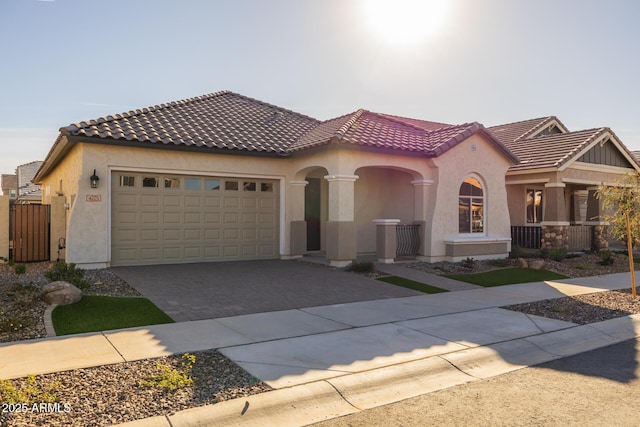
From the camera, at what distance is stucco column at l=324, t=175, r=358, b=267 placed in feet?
46.7

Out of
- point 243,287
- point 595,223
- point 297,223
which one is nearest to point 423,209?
point 297,223

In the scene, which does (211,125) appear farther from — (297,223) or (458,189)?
(458,189)

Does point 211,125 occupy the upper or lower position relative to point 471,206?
upper

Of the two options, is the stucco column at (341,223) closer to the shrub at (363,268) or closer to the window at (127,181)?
the shrub at (363,268)

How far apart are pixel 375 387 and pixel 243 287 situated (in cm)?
613

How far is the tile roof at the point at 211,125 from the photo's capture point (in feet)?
44.5

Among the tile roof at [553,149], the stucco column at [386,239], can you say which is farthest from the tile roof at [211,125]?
the tile roof at [553,149]

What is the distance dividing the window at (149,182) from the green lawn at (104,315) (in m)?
5.28

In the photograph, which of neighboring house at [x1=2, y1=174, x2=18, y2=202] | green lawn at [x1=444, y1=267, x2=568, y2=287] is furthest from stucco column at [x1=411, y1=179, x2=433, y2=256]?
neighboring house at [x1=2, y1=174, x2=18, y2=202]

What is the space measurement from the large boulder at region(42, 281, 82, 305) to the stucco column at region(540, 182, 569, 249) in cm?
1668

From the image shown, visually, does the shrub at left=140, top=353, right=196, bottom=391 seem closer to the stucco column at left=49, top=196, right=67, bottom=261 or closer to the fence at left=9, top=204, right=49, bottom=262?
the stucco column at left=49, top=196, right=67, bottom=261

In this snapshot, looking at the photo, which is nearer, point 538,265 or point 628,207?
point 628,207

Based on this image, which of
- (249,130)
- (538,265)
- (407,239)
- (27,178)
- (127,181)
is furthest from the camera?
(27,178)

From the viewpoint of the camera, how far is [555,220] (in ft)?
62.0
